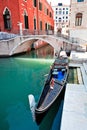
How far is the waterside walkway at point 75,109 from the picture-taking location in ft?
12.9

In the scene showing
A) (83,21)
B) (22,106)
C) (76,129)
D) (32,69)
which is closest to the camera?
(76,129)

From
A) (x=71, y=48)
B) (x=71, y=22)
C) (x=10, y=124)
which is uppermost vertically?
(x=71, y=22)

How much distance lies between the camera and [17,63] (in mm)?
13219

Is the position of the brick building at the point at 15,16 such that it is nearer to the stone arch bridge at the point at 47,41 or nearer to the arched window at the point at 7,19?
the arched window at the point at 7,19

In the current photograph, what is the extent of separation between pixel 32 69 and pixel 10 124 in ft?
21.7

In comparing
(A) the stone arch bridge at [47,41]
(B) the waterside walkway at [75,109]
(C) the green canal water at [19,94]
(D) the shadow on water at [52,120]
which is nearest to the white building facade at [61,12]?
(A) the stone arch bridge at [47,41]

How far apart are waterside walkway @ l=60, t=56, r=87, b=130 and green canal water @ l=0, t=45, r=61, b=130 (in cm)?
77

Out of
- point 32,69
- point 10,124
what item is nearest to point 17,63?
point 32,69

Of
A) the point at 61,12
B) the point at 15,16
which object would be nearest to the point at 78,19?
the point at 15,16

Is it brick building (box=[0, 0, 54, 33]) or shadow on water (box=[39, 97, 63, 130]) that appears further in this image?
brick building (box=[0, 0, 54, 33])

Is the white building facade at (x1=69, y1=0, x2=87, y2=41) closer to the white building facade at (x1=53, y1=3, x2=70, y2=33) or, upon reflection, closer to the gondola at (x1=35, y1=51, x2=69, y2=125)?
the gondola at (x1=35, y1=51, x2=69, y2=125)

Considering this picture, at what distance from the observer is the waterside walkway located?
3.94 meters

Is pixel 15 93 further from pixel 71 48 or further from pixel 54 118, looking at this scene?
pixel 71 48

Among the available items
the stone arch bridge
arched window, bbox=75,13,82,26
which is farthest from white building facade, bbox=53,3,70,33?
the stone arch bridge
